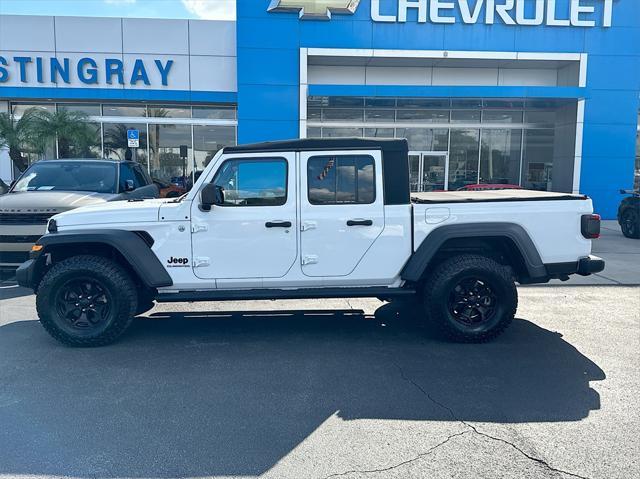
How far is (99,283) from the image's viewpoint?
499cm

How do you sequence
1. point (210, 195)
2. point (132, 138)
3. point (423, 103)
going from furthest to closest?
point (423, 103) → point (132, 138) → point (210, 195)

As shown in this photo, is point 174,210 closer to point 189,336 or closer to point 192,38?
point 189,336

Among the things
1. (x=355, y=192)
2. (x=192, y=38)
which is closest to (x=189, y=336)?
(x=355, y=192)

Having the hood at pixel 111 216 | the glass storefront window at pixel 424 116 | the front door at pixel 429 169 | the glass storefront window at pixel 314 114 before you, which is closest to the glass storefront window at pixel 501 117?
the glass storefront window at pixel 424 116

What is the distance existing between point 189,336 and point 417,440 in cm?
301

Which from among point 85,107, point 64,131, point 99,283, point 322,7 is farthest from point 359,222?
point 85,107

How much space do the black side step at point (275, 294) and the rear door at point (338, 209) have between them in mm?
191

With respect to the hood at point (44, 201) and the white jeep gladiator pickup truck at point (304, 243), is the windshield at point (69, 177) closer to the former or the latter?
the hood at point (44, 201)

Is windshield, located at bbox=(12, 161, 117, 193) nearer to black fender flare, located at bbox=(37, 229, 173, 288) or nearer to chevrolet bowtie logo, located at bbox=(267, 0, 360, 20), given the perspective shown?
black fender flare, located at bbox=(37, 229, 173, 288)

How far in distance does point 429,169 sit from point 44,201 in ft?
49.5

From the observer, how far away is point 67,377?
Answer: 434 cm

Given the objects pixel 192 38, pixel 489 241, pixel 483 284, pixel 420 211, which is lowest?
pixel 483 284

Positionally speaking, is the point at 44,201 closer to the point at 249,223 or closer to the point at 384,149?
the point at 249,223

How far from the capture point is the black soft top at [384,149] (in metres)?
5.12
